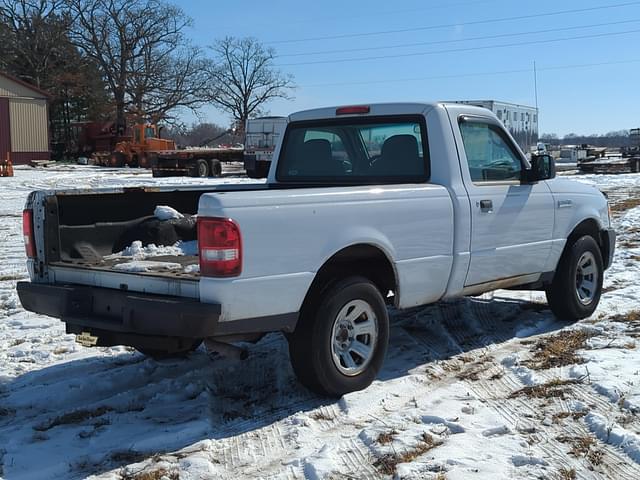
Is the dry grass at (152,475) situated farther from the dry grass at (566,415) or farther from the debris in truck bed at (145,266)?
the dry grass at (566,415)

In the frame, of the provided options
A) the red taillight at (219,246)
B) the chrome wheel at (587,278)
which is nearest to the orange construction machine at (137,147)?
the chrome wheel at (587,278)

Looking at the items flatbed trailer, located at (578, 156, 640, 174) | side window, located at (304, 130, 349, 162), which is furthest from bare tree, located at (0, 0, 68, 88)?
side window, located at (304, 130, 349, 162)

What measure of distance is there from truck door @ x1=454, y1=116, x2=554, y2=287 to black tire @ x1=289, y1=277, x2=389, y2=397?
1.32 metres

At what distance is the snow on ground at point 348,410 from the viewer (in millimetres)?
4078

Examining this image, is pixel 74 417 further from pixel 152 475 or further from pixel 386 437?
pixel 386 437

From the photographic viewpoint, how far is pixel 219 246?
13.9 feet

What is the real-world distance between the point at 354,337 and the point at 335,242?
0.74m

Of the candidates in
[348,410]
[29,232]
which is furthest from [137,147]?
[348,410]

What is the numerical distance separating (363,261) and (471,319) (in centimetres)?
237

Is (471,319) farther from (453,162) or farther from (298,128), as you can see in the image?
(298,128)

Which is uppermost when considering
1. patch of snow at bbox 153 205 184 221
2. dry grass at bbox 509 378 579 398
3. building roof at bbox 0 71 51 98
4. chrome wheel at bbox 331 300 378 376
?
building roof at bbox 0 71 51 98

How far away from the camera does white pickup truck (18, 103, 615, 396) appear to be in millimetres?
4418

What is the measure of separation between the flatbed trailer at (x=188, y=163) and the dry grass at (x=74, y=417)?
32.9m

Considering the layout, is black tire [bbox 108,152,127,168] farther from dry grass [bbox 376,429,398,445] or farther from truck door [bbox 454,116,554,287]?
dry grass [bbox 376,429,398,445]
